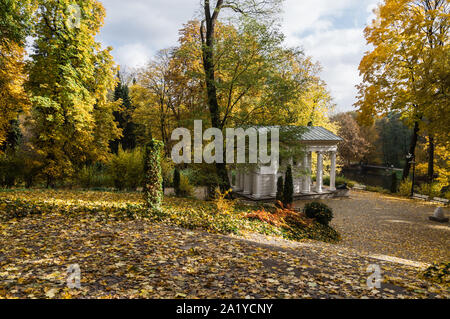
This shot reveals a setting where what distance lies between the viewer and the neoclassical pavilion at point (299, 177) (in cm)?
1667

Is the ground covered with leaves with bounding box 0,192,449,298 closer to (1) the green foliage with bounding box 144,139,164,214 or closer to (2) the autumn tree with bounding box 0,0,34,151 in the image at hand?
(1) the green foliage with bounding box 144,139,164,214

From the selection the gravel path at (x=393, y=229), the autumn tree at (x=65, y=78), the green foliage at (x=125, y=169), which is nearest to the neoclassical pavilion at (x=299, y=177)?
the gravel path at (x=393, y=229)

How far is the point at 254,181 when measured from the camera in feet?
55.7

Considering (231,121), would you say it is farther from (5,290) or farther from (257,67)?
(5,290)

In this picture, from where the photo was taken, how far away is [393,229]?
11711mm

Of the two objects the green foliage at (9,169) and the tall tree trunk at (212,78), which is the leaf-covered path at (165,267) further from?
the green foliage at (9,169)

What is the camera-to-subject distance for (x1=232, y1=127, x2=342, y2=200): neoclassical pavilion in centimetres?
1667

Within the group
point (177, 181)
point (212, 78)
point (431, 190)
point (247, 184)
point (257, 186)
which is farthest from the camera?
point (431, 190)

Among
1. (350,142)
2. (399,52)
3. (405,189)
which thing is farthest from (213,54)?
(350,142)

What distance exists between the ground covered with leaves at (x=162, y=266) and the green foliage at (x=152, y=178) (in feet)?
4.83

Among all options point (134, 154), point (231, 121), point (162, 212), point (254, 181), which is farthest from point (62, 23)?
point (254, 181)

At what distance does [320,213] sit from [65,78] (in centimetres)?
1299

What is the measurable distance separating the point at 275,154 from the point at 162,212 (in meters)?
6.01

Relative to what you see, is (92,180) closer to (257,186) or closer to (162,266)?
(257,186)
